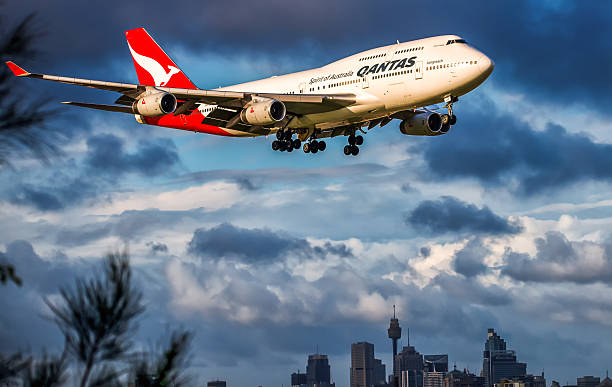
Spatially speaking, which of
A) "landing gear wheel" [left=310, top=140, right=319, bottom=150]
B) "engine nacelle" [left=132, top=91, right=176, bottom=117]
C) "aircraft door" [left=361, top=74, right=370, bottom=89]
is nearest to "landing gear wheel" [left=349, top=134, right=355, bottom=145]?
"landing gear wheel" [left=310, top=140, right=319, bottom=150]

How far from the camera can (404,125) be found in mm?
71312

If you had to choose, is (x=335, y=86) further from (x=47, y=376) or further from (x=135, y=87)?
(x=47, y=376)

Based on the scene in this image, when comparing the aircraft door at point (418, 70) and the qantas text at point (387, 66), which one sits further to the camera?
the qantas text at point (387, 66)

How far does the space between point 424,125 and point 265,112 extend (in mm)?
14271

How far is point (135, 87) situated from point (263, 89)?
1241cm

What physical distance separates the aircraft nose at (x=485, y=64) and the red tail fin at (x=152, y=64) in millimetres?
31049

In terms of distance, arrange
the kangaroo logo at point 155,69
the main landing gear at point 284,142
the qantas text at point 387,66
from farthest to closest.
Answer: the kangaroo logo at point 155,69 → the main landing gear at point 284,142 → the qantas text at point 387,66

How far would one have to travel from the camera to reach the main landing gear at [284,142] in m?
67.3

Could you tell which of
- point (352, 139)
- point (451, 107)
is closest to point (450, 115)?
point (451, 107)

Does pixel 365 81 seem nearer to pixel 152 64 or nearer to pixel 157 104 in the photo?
pixel 157 104

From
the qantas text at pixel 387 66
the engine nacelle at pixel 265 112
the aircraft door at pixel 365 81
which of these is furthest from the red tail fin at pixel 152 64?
the aircraft door at pixel 365 81

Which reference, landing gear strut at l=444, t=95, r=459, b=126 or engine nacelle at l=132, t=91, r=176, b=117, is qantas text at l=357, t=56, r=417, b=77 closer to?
landing gear strut at l=444, t=95, r=459, b=126

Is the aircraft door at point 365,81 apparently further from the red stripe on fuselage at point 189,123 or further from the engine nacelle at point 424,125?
the red stripe on fuselage at point 189,123

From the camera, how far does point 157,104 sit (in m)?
61.5
